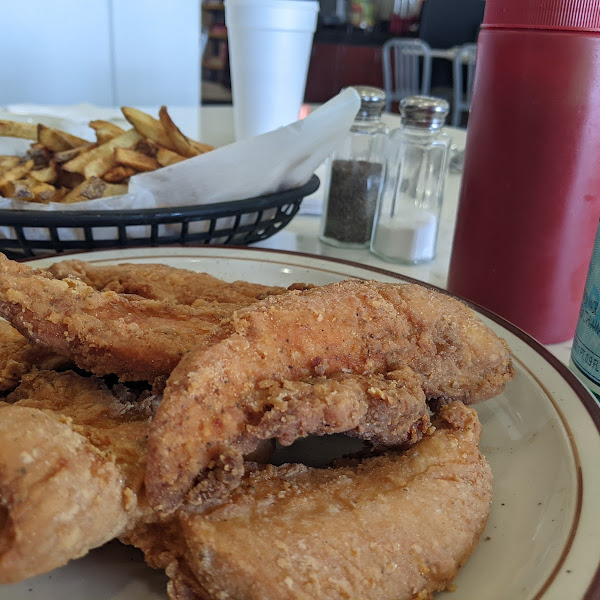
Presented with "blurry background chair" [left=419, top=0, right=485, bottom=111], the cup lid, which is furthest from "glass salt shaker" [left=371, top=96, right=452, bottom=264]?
"blurry background chair" [left=419, top=0, right=485, bottom=111]

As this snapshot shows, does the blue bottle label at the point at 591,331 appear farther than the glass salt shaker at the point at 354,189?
No

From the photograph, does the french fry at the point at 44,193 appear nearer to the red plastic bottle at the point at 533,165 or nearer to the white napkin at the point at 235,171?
the white napkin at the point at 235,171

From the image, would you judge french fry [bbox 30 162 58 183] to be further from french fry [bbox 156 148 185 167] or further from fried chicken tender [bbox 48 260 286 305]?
fried chicken tender [bbox 48 260 286 305]

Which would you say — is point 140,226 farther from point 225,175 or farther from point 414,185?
point 414,185

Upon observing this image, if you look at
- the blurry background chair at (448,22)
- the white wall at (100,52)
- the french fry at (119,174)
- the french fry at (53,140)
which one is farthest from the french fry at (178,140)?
the blurry background chair at (448,22)

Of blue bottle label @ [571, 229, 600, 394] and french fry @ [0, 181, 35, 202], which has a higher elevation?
french fry @ [0, 181, 35, 202]

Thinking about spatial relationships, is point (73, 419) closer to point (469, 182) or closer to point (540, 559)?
point (540, 559)

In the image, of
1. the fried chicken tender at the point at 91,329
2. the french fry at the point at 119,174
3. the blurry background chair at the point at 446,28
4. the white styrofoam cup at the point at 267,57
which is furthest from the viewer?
the blurry background chair at the point at 446,28
